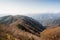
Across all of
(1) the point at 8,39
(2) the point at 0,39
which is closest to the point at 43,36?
(1) the point at 8,39

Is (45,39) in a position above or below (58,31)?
below

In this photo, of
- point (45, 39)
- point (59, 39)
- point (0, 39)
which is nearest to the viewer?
point (0, 39)

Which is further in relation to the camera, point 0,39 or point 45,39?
point 45,39

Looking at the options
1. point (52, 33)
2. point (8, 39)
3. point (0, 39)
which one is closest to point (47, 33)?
point (52, 33)

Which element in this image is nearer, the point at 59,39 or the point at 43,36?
the point at 59,39

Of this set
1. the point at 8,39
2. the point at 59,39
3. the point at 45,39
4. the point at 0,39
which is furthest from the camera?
the point at 45,39

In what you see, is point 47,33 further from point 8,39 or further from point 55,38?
point 8,39

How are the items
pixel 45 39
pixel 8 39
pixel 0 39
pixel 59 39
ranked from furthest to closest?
pixel 45 39, pixel 59 39, pixel 8 39, pixel 0 39

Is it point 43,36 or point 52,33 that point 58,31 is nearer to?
point 52,33
